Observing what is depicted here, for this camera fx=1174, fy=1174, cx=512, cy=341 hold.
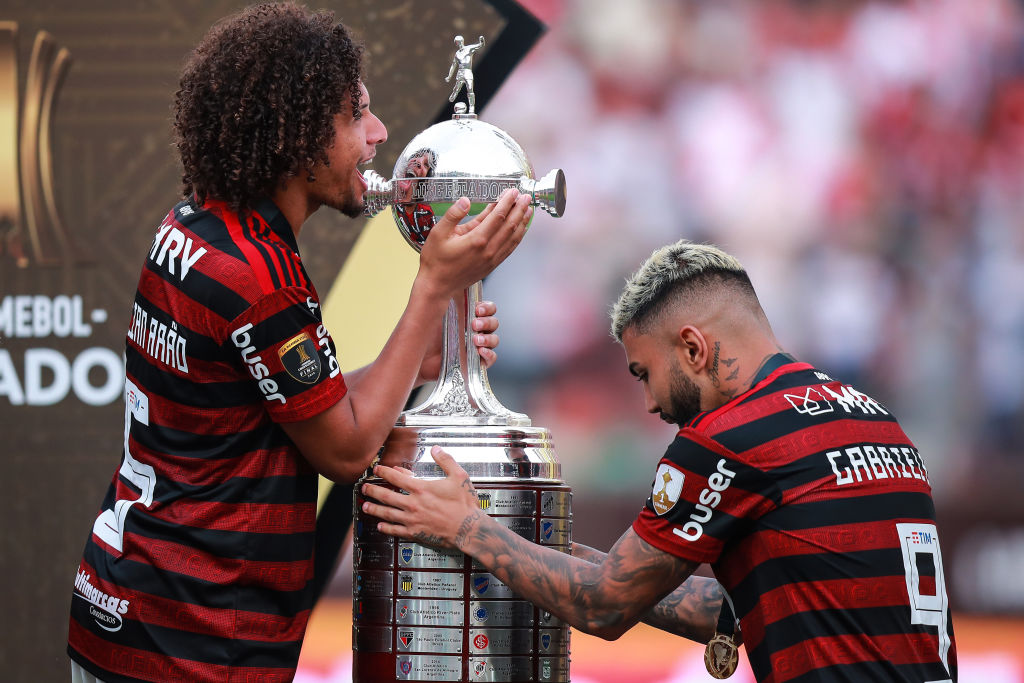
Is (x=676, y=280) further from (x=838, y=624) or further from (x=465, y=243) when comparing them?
(x=838, y=624)

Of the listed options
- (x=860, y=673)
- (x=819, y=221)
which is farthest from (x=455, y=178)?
(x=819, y=221)

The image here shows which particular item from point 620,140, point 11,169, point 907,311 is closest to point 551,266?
point 620,140

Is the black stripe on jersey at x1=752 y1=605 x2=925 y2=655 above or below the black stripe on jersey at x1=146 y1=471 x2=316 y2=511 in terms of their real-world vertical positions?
below

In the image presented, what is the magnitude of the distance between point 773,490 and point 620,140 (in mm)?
1967

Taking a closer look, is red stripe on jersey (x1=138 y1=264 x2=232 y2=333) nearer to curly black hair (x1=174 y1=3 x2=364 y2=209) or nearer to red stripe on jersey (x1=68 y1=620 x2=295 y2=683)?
curly black hair (x1=174 y1=3 x2=364 y2=209)

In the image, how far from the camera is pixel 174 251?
1562 mm

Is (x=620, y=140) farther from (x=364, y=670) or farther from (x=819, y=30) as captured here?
(x=364, y=670)

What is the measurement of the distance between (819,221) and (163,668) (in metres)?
2.48

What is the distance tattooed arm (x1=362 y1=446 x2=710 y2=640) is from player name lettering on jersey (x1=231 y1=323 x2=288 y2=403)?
274 mm

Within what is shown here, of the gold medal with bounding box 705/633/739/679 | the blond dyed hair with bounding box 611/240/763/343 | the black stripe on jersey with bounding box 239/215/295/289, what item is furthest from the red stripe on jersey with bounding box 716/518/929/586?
the black stripe on jersey with bounding box 239/215/295/289

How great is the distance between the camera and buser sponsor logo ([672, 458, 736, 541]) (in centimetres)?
167

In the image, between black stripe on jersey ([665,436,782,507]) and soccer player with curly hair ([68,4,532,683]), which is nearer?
soccer player with curly hair ([68,4,532,683])

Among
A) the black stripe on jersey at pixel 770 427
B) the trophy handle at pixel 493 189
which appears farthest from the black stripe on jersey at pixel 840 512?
the trophy handle at pixel 493 189

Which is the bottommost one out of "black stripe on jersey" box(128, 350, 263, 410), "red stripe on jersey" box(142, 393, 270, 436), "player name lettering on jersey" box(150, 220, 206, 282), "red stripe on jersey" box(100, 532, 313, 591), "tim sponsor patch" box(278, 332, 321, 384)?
"red stripe on jersey" box(100, 532, 313, 591)
